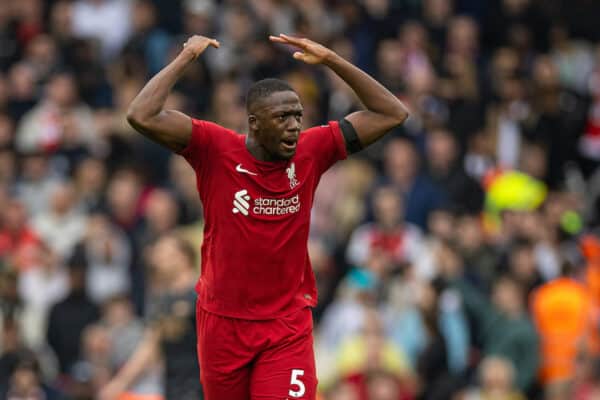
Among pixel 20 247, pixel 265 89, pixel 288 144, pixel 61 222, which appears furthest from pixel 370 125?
pixel 61 222

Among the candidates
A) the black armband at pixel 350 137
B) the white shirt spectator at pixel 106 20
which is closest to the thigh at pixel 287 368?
the black armband at pixel 350 137

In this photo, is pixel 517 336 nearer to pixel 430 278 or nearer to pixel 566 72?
pixel 430 278

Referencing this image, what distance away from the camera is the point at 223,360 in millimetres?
7746

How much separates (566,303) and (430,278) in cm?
128

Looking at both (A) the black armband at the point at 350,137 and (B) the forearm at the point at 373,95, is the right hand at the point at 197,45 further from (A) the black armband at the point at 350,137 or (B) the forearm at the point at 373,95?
(A) the black armband at the point at 350,137

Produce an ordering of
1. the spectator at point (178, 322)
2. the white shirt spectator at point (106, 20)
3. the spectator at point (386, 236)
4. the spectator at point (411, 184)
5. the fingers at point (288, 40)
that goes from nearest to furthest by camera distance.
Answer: the fingers at point (288, 40) → the spectator at point (178, 322) → the spectator at point (386, 236) → the spectator at point (411, 184) → the white shirt spectator at point (106, 20)

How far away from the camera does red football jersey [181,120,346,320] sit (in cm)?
764

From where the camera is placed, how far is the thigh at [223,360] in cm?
772

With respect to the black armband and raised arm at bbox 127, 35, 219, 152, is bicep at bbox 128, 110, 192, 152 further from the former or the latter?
the black armband

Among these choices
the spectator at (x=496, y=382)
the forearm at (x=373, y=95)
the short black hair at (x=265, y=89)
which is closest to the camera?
the short black hair at (x=265, y=89)

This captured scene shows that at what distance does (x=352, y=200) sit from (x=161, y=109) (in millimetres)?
7499

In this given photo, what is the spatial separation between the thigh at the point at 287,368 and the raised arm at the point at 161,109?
1142 millimetres

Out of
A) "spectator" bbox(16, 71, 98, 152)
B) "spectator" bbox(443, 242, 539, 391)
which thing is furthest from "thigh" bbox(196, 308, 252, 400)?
"spectator" bbox(16, 71, 98, 152)

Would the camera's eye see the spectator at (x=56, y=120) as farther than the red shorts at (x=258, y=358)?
Yes
